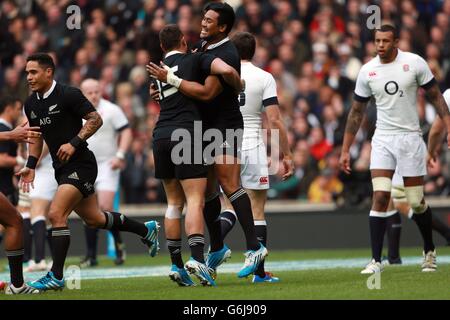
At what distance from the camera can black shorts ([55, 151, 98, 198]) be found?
35.9ft

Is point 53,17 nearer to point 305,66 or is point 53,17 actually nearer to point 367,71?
point 305,66

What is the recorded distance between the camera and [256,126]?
12188mm

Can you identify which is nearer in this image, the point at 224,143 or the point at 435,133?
the point at 224,143

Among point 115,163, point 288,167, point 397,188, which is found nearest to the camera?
point 288,167

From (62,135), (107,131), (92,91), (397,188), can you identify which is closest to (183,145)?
(62,135)

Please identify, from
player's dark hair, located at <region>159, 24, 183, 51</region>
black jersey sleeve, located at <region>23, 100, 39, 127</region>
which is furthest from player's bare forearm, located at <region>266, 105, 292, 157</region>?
black jersey sleeve, located at <region>23, 100, 39, 127</region>

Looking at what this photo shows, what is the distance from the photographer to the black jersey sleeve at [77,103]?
1095 cm

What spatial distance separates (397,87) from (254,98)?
1.68 metres

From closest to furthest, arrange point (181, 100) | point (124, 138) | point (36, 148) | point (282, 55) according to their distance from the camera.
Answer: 1. point (181, 100)
2. point (36, 148)
3. point (124, 138)
4. point (282, 55)

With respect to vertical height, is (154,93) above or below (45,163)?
above

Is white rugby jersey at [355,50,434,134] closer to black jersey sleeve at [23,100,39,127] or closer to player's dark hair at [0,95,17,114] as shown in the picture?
black jersey sleeve at [23,100,39,127]

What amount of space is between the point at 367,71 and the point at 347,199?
644cm

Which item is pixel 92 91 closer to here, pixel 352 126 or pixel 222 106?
pixel 352 126
